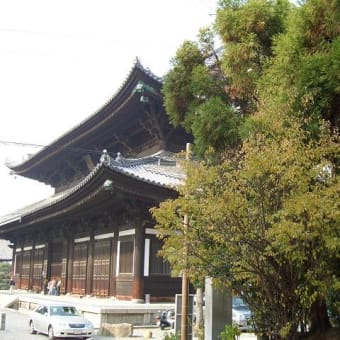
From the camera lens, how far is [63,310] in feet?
60.5

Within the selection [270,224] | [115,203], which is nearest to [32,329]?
[115,203]

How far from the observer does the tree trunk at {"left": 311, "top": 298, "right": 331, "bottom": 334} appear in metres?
8.77

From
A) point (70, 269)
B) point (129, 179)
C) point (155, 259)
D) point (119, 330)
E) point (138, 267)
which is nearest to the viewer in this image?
point (119, 330)

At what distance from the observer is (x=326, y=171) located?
7.74m

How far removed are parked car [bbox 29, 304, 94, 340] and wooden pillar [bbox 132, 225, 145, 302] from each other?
3250 millimetres

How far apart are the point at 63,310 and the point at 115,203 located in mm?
5296

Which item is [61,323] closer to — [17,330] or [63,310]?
[63,310]

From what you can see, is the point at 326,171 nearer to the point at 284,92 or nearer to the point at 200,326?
the point at 284,92

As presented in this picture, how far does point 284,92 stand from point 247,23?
225cm

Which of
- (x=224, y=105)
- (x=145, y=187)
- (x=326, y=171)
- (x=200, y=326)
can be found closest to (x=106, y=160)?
→ (x=145, y=187)

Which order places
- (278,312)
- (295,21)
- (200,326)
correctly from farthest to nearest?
(200,326) → (295,21) → (278,312)

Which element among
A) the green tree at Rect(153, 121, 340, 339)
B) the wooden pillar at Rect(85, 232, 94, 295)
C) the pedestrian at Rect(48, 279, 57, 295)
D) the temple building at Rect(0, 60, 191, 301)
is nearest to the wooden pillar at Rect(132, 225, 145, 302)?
the temple building at Rect(0, 60, 191, 301)

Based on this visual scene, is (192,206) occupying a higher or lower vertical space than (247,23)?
lower

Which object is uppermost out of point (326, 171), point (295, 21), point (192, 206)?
point (295, 21)
